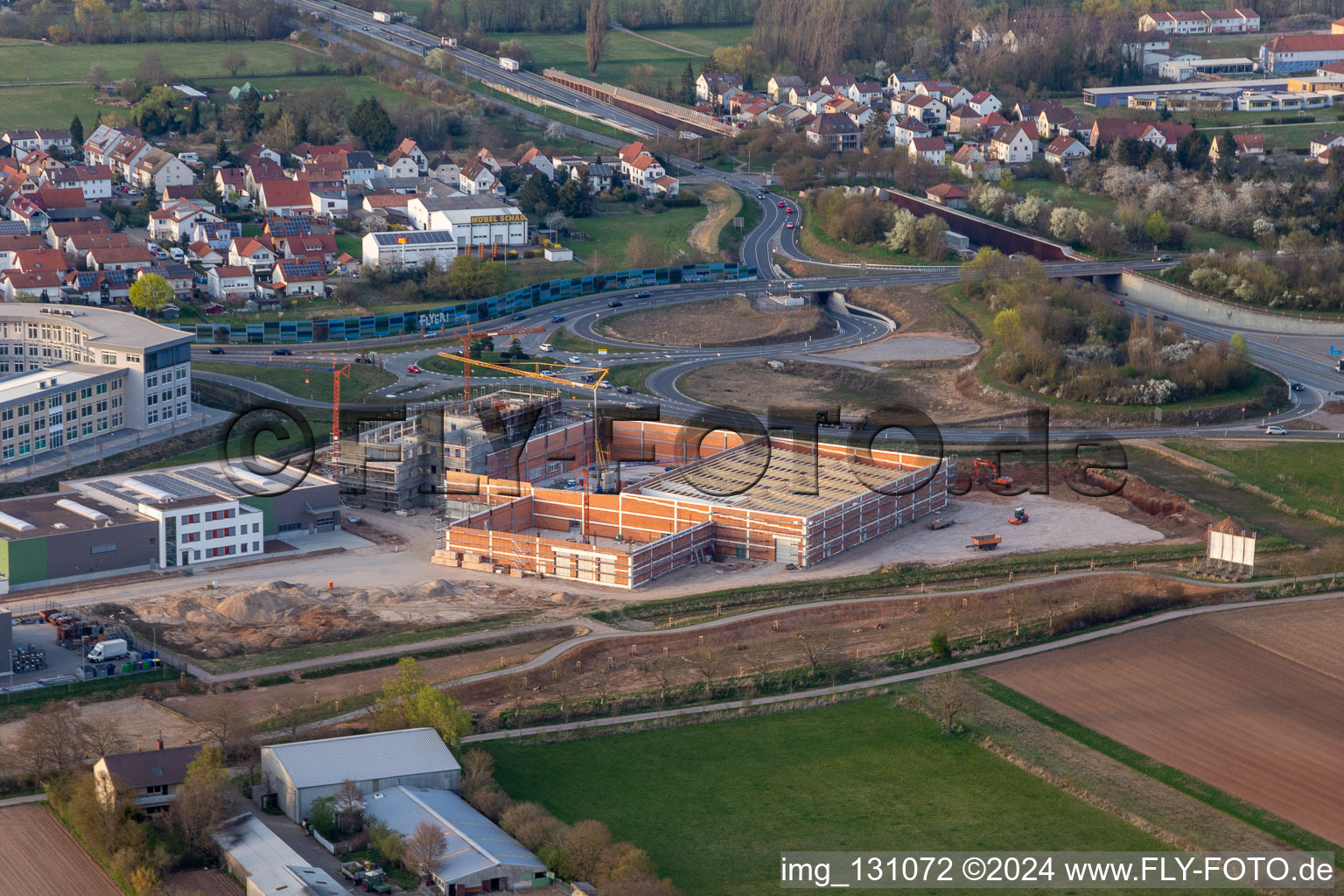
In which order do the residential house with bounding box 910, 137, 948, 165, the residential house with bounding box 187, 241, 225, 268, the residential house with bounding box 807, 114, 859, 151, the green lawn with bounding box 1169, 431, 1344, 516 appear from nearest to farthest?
the green lawn with bounding box 1169, 431, 1344, 516 → the residential house with bounding box 187, 241, 225, 268 → the residential house with bounding box 910, 137, 948, 165 → the residential house with bounding box 807, 114, 859, 151

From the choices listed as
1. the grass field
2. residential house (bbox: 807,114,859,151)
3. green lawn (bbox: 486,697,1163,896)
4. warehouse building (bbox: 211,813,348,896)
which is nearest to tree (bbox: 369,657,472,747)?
green lawn (bbox: 486,697,1163,896)

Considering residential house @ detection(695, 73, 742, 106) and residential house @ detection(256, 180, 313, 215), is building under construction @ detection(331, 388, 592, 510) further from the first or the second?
residential house @ detection(695, 73, 742, 106)

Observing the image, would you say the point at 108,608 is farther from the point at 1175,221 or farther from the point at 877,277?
the point at 1175,221

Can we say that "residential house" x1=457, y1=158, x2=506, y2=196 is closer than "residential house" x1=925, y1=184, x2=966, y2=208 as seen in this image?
Yes

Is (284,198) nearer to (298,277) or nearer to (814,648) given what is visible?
(298,277)

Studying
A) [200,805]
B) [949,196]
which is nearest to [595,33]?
[949,196]

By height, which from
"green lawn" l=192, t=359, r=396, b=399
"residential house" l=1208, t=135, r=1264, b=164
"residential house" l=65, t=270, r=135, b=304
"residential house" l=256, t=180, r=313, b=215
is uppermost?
"residential house" l=1208, t=135, r=1264, b=164
